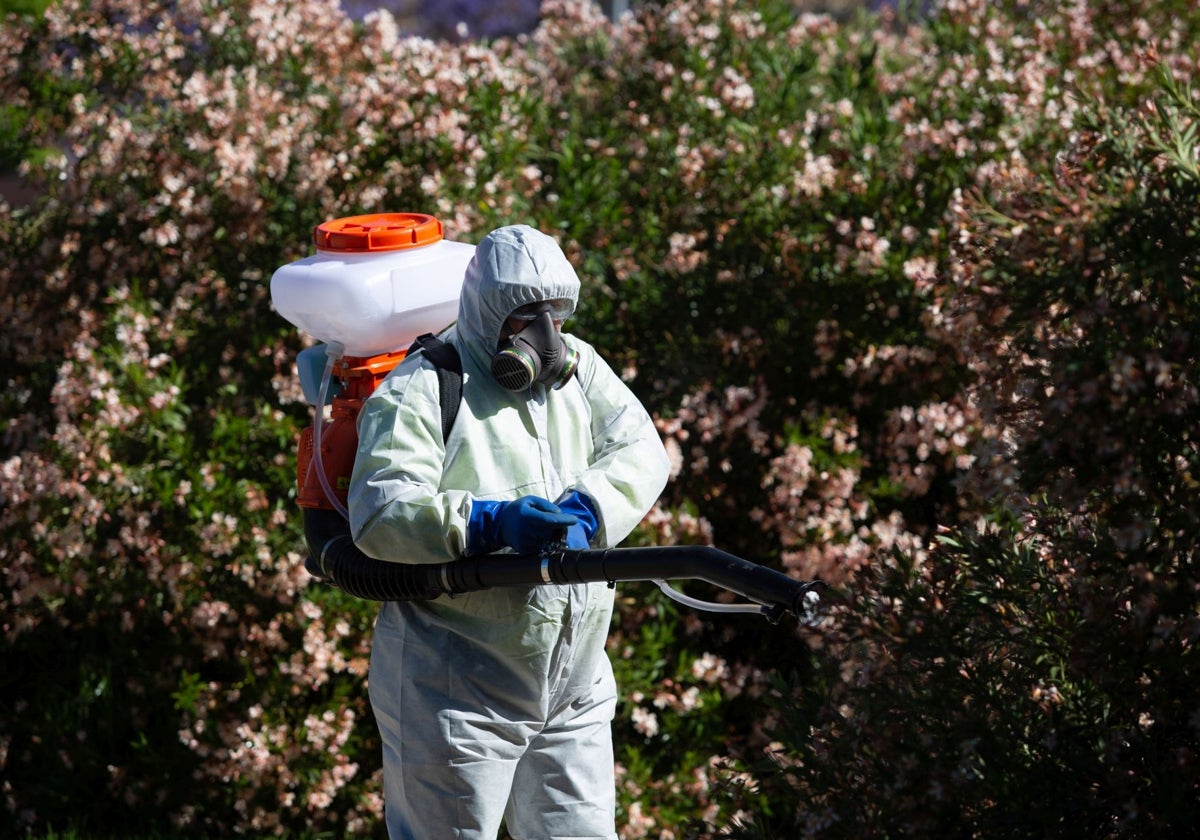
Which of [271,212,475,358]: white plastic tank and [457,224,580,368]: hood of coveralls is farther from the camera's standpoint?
[271,212,475,358]: white plastic tank

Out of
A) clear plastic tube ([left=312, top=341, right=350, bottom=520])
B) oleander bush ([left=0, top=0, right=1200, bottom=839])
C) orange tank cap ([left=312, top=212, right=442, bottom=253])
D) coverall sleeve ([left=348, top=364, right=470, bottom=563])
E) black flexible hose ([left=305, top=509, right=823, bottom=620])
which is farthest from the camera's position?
oleander bush ([left=0, top=0, right=1200, bottom=839])

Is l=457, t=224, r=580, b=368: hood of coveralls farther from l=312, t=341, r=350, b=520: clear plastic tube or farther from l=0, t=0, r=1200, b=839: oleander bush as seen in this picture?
l=0, t=0, r=1200, b=839: oleander bush

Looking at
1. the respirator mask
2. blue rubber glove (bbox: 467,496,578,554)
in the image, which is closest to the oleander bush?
the respirator mask

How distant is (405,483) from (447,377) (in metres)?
0.27

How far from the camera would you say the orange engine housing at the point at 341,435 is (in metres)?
3.04

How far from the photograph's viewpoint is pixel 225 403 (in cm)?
494

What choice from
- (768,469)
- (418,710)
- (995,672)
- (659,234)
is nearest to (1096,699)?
(995,672)

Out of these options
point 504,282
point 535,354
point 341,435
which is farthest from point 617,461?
point 341,435

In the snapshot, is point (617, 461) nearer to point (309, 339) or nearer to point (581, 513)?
point (581, 513)

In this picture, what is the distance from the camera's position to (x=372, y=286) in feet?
9.86

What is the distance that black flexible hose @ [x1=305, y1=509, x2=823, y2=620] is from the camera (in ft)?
8.29

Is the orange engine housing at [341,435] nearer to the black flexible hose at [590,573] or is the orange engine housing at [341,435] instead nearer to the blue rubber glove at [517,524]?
the black flexible hose at [590,573]

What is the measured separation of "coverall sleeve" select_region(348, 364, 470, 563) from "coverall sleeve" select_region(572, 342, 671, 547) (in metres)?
0.30

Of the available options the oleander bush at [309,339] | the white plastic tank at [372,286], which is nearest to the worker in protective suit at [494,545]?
the white plastic tank at [372,286]
